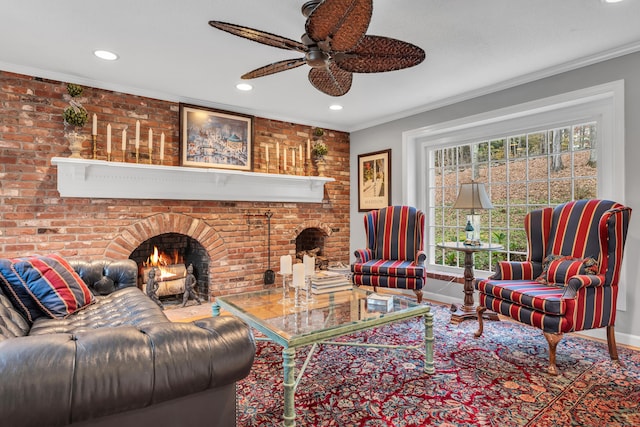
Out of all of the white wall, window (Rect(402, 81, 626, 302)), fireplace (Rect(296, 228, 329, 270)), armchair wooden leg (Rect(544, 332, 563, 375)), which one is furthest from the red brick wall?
armchair wooden leg (Rect(544, 332, 563, 375))

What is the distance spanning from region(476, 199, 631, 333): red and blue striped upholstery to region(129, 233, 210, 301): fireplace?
9.87ft

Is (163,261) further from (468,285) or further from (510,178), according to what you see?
(510,178)

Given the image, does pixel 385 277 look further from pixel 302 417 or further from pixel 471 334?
pixel 302 417

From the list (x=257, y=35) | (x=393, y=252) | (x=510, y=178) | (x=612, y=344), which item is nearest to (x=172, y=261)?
(x=393, y=252)

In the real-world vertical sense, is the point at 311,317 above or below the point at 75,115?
below

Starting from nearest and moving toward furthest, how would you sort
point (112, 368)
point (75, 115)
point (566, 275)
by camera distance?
point (112, 368) → point (566, 275) → point (75, 115)

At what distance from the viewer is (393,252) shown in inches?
163

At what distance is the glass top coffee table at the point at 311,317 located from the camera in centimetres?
178

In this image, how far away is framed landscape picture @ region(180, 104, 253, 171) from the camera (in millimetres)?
4027

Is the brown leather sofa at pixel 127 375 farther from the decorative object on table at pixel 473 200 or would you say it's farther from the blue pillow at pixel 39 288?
the decorative object on table at pixel 473 200

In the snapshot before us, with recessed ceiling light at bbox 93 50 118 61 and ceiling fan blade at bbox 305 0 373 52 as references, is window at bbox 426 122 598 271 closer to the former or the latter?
ceiling fan blade at bbox 305 0 373 52

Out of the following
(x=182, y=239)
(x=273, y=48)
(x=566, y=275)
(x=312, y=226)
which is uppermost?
(x=273, y=48)

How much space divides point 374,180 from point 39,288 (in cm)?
383

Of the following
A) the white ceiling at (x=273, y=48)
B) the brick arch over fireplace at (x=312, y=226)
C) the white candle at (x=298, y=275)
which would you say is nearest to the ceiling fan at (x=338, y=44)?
the white ceiling at (x=273, y=48)
